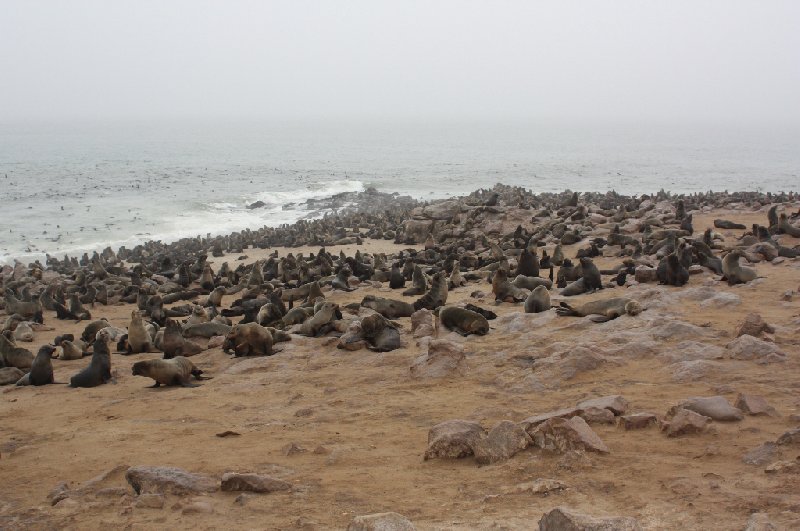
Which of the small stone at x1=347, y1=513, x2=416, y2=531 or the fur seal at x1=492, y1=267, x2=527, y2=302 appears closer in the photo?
the small stone at x1=347, y1=513, x2=416, y2=531

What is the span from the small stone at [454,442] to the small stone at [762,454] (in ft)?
6.87

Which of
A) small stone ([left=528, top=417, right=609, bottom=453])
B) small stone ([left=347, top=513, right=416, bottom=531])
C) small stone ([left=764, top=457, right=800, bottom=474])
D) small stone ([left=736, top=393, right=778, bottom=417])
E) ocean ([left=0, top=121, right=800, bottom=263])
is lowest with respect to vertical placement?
ocean ([left=0, top=121, right=800, bottom=263])

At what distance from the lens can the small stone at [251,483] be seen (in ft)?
17.6

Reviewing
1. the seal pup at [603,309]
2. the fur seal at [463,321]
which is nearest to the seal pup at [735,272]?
the seal pup at [603,309]

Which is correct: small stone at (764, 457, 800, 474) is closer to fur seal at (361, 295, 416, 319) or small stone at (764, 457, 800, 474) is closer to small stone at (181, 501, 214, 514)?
small stone at (181, 501, 214, 514)

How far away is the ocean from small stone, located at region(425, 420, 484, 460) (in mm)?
29829

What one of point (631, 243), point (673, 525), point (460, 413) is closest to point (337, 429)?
point (460, 413)

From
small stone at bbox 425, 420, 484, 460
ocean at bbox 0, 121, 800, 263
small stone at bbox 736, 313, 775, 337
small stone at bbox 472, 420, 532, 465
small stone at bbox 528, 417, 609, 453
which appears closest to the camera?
small stone at bbox 528, 417, 609, 453

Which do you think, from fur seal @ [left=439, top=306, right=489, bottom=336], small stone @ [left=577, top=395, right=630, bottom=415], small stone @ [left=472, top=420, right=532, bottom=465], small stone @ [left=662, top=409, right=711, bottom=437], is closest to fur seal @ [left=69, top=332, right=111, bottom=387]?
fur seal @ [left=439, top=306, right=489, bottom=336]

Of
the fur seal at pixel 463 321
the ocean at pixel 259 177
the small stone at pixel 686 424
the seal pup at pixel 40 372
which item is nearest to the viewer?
the small stone at pixel 686 424

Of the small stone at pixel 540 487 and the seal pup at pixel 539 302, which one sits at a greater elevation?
the small stone at pixel 540 487

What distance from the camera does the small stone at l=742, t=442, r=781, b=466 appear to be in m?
5.05

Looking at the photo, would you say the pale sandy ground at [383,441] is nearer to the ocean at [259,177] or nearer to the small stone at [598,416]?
the small stone at [598,416]

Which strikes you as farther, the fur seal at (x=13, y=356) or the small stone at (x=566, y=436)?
the fur seal at (x=13, y=356)
